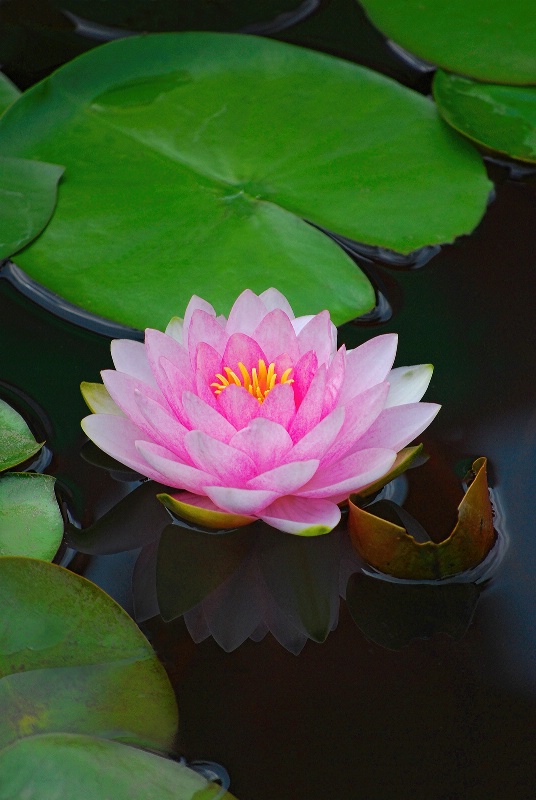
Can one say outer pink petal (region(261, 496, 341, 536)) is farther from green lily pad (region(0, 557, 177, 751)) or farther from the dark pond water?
green lily pad (region(0, 557, 177, 751))

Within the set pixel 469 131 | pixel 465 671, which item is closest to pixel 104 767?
pixel 465 671

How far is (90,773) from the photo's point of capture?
4.53 feet

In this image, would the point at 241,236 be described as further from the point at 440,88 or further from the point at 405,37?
the point at 405,37

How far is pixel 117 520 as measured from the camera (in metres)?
1.85

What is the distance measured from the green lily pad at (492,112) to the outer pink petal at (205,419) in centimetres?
144

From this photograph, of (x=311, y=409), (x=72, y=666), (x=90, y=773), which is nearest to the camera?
(x=90, y=773)

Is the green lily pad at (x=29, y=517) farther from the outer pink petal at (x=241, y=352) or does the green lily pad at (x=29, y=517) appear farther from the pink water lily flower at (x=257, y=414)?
the outer pink petal at (x=241, y=352)

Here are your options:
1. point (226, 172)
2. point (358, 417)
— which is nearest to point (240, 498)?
point (358, 417)

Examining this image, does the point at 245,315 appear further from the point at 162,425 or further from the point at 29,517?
the point at 29,517

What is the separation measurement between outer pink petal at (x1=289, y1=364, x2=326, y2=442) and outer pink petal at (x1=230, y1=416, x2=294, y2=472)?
0.05 meters

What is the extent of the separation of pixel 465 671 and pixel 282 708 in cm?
36

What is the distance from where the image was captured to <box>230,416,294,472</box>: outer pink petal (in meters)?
1.55

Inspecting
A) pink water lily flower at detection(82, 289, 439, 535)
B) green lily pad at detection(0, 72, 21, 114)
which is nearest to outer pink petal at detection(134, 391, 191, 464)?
pink water lily flower at detection(82, 289, 439, 535)

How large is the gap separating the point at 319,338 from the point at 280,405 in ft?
0.81
